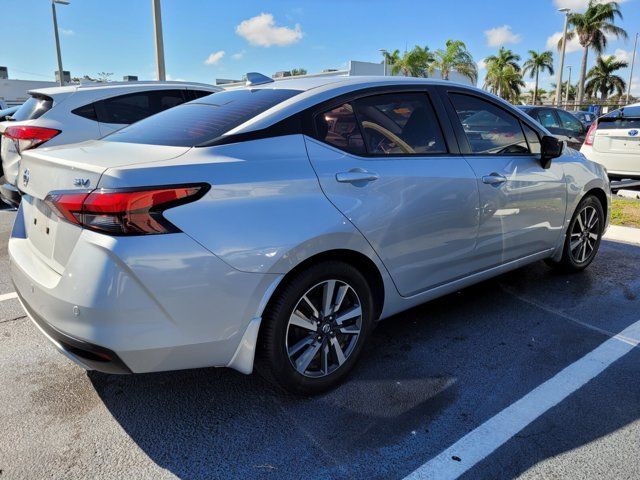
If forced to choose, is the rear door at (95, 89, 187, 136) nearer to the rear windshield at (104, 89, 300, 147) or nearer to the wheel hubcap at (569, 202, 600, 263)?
the rear windshield at (104, 89, 300, 147)

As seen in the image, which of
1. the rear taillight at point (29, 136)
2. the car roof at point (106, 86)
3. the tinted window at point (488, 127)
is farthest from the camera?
the car roof at point (106, 86)

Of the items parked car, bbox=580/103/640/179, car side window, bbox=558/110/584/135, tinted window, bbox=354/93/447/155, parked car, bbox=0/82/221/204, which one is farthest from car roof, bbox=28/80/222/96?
car side window, bbox=558/110/584/135

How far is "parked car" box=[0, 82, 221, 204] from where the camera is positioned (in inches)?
223

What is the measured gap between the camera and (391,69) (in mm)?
40406

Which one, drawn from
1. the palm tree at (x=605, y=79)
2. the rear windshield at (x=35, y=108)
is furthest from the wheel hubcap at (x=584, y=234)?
the palm tree at (x=605, y=79)

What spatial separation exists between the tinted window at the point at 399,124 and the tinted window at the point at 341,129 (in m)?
0.06

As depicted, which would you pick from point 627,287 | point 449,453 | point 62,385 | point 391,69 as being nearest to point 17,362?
point 62,385

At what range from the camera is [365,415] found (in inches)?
103

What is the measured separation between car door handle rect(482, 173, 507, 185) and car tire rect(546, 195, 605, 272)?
125 centimetres

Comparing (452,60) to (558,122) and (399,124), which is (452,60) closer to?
(558,122)

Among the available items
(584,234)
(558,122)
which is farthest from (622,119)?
(584,234)

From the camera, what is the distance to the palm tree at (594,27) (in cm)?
4044

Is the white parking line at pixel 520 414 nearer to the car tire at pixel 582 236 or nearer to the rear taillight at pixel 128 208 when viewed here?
the car tire at pixel 582 236

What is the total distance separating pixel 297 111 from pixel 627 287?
347 cm
